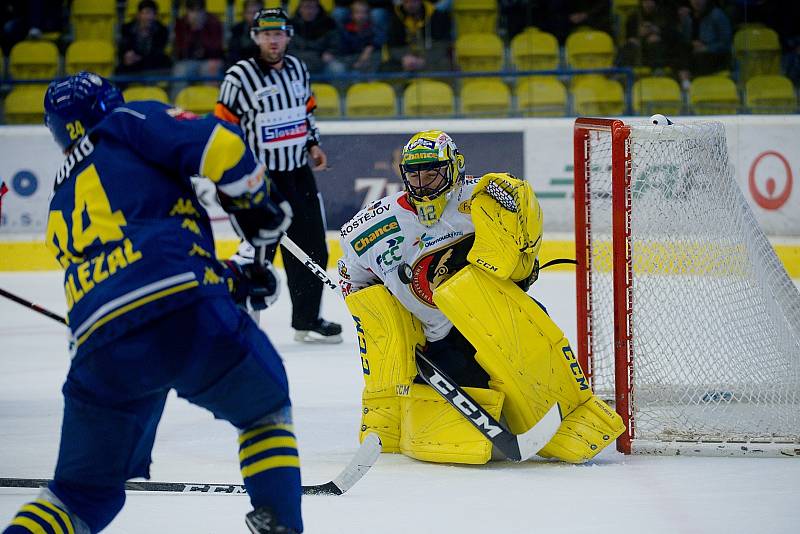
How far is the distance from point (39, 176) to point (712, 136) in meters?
5.12

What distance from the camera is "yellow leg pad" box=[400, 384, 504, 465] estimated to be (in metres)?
3.20

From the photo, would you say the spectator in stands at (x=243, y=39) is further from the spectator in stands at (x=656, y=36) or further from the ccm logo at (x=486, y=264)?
the ccm logo at (x=486, y=264)

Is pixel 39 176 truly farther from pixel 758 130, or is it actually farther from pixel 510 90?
pixel 758 130

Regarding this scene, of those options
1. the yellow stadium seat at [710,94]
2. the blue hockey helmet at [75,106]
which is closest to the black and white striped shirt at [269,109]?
the yellow stadium seat at [710,94]

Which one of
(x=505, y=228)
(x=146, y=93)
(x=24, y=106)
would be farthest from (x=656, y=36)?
(x=505, y=228)

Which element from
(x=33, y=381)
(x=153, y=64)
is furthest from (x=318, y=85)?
(x=33, y=381)

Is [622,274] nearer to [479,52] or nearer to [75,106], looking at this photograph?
[75,106]

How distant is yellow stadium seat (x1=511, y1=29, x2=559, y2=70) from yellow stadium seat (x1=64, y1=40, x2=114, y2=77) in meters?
2.64

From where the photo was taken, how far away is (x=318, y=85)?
764 cm

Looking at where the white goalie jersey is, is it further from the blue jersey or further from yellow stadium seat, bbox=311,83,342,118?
yellow stadium seat, bbox=311,83,342,118

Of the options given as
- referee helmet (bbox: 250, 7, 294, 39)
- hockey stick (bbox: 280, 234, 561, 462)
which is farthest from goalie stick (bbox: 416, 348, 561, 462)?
referee helmet (bbox: 250, 7, 294, 39)

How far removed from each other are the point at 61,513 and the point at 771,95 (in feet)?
18.9

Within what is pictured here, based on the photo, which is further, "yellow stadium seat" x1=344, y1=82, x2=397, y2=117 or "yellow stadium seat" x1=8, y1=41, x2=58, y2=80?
"yellow stadium seat" x1=8, y1=41, x2=58, y2=80

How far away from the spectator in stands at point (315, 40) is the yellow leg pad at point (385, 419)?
4.54 m
